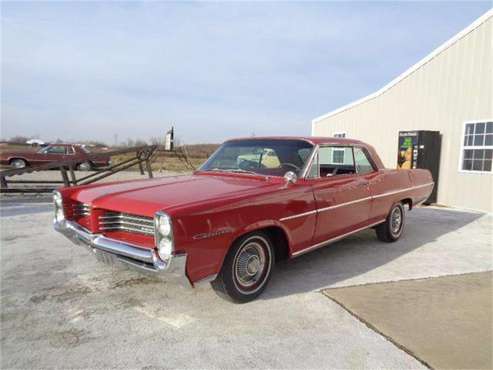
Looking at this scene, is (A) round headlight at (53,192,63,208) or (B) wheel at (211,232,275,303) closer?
(B) wheel at (211,232,275,303)

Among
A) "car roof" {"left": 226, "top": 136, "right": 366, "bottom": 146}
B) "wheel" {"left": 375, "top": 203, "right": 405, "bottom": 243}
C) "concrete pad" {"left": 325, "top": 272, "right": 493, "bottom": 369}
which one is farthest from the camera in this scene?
"wheel" {"left": 375, "top": 203, "right": 405, "bottom": 243}

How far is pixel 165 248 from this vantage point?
9.12 ft

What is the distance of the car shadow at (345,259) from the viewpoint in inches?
154

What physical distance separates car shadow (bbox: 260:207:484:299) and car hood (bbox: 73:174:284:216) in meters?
1.10

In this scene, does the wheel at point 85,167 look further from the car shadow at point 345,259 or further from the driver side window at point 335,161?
the driver side window at point 335,161

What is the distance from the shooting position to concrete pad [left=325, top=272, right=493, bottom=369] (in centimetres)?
266

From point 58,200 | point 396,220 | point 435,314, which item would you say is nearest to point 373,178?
point 396,220

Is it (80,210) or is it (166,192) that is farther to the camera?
(80,210)

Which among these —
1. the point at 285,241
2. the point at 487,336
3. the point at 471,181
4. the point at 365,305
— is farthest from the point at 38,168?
the point at 471,181

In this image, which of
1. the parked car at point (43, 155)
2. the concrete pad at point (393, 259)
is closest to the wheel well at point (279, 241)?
the concrete pad at point (393, 259)

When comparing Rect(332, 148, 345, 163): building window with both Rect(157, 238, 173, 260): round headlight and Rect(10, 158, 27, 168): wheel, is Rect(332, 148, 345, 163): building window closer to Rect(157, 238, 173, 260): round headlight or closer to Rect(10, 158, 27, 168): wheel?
Rect(157, 238, 173, 260): round headlight

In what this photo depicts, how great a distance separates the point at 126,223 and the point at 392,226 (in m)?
4.15

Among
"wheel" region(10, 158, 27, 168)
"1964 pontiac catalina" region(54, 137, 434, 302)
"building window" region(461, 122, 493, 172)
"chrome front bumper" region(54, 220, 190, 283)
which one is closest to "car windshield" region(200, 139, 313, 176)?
"1964 pontiac catalina" region(54, 137, 434, 302)

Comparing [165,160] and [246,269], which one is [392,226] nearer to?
[246,269]
